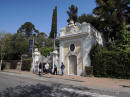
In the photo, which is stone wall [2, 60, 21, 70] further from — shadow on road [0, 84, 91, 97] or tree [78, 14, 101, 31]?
shadow on road [0, 84, 91, 97]

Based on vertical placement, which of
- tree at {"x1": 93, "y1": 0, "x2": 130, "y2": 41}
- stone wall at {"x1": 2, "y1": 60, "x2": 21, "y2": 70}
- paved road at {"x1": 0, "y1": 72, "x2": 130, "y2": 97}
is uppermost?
tree at {"x1": 93, "y1": 0, "x2": 130, "y2": 41}

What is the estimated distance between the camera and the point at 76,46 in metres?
15.8

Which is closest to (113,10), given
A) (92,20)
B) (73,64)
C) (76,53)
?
(92,20)

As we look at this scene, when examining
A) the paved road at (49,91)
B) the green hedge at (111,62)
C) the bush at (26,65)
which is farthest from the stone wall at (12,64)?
the green hedge at (111,62)

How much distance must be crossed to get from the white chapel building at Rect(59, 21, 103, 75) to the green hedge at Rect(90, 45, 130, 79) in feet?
3.61

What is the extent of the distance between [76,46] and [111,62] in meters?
5.21

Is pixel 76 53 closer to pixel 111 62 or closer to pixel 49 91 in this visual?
pixel 111 62

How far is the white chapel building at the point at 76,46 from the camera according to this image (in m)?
14.8

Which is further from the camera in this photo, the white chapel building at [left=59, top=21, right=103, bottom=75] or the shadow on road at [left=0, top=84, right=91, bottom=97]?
the white chapel building at [left=59, top=21, right=103, bottom=75]

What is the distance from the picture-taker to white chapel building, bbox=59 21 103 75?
1484cm

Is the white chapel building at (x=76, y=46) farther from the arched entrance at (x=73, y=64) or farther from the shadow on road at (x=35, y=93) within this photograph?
the shadow on road at (x=35, y=93)

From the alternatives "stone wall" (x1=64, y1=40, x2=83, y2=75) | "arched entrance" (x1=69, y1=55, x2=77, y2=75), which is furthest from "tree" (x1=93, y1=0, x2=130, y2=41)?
"arched entrance" (x1=69, y1=55, x2=77, y2=75)

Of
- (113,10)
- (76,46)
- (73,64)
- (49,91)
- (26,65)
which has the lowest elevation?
(49,91)

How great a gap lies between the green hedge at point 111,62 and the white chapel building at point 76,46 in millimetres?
1100
